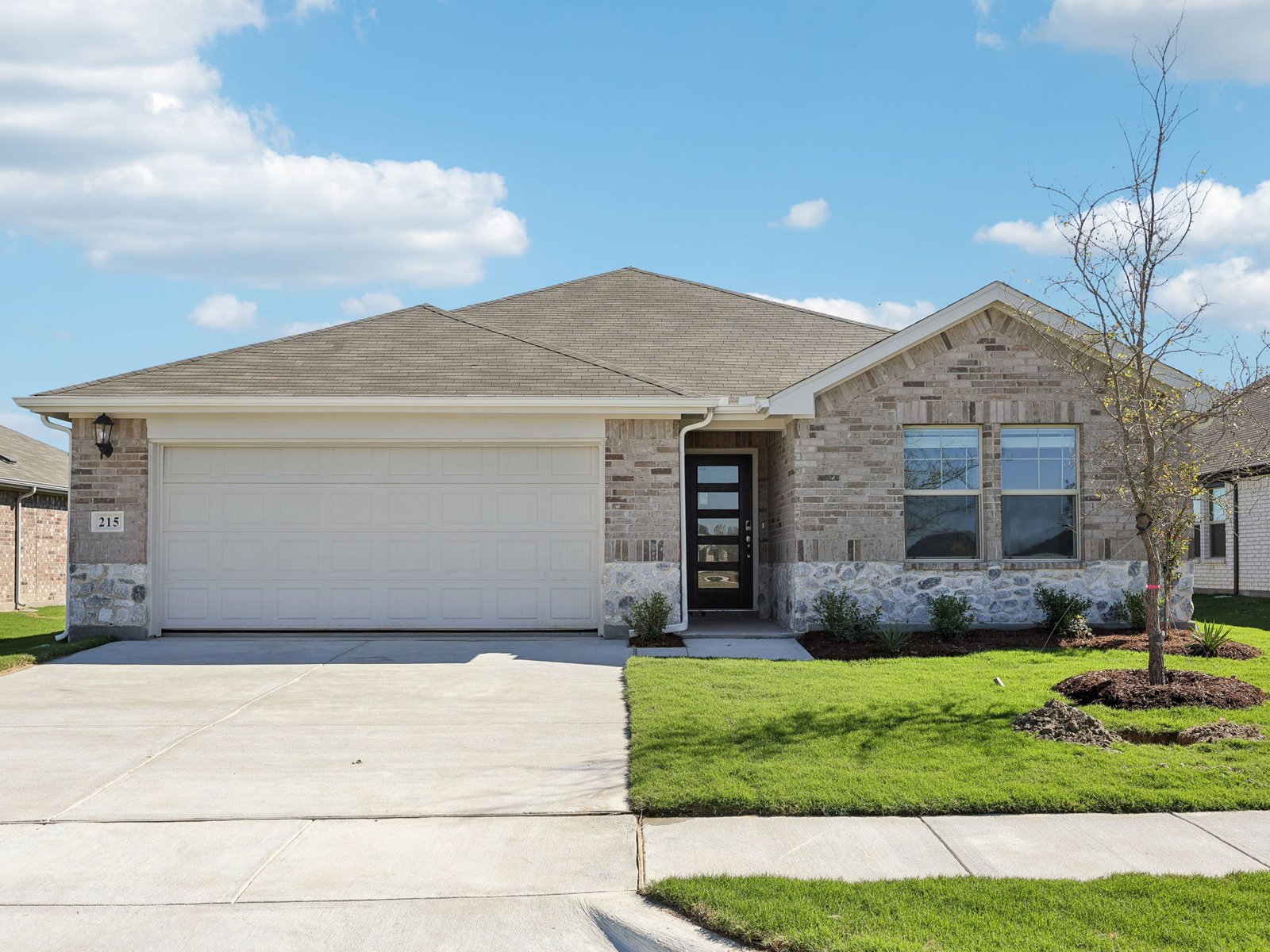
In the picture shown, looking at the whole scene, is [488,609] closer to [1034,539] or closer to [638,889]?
[1034,539]

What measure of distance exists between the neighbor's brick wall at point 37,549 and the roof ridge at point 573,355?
11.7 m

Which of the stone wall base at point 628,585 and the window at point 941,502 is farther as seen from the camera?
the window at point 941,502

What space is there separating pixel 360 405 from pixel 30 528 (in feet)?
45.5

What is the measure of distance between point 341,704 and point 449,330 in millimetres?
7311

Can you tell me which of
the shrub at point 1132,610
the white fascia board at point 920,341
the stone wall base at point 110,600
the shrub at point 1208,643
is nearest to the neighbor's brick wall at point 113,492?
the stone wall base at point 110,600

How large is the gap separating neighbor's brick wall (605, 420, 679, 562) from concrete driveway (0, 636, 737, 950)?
2552 mm

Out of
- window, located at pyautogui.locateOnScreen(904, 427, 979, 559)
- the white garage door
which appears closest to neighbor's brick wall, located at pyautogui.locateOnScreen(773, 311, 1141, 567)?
window, located at pyautogui.locateOnScreen(904, 427, 979, 559)

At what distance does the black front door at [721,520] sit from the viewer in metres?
15.4

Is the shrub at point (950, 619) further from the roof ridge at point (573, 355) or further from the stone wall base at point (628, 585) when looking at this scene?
the roof ridge at point (573, 355)

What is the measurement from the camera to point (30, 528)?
72.9 feet

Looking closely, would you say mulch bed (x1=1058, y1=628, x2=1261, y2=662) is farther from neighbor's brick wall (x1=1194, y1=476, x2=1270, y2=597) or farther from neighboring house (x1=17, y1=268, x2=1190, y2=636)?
neighbor's brick wall (x1=1194, y1=476, x2=1270, y2=597)

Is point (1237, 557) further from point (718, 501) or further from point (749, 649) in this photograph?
point (749, 649)

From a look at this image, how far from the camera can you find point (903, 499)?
42.7ft

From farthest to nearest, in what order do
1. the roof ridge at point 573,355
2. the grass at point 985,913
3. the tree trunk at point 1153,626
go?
the roof ridge at point 573,355 → the tree trunk at point 1153,626 → the grass at point 985,913
